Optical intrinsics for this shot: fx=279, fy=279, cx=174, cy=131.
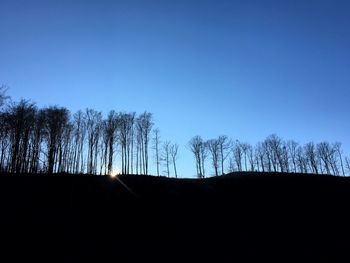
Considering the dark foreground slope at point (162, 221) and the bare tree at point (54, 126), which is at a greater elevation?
the bare tree at point (54, 126)

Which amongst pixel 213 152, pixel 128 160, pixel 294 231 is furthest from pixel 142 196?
pixel 213 152

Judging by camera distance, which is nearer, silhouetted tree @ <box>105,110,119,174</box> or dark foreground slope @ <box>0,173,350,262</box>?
dark foreground slope @ <box>0,173,350,262</box>

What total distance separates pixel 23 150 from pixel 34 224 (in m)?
31.2

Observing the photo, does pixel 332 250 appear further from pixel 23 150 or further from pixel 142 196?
pixel 23 150

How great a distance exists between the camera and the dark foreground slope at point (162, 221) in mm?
12375

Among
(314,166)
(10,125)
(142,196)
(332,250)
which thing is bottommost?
(332,250)

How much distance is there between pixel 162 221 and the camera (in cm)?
1548

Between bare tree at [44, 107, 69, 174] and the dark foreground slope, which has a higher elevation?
bare tree at [44, 107, 69, 174]

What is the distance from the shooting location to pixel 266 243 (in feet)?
48.6

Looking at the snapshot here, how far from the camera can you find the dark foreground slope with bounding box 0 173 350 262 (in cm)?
1238

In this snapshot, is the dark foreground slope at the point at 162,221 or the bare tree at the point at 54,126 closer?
the dark foreground slope at the point at 162,221

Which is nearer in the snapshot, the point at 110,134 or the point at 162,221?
the point at 162,221

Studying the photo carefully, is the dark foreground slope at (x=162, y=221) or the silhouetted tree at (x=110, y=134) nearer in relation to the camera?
the dark foreground slope at (x=162, y=221)

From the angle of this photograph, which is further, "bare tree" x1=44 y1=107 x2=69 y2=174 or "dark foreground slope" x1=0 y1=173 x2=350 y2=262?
"bare tree" x1=44 y1=107 x2=69 y2=174
